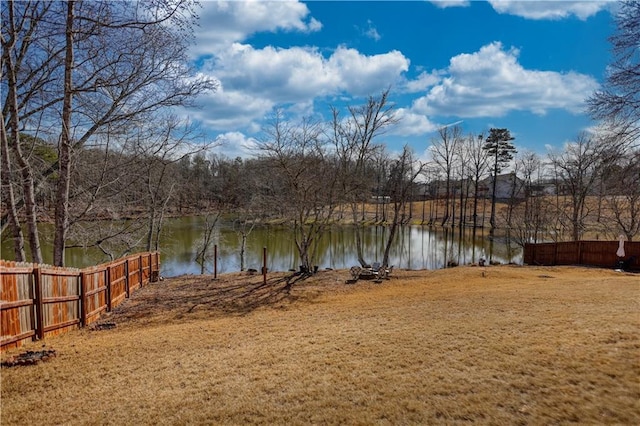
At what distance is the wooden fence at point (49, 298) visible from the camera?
5.87m

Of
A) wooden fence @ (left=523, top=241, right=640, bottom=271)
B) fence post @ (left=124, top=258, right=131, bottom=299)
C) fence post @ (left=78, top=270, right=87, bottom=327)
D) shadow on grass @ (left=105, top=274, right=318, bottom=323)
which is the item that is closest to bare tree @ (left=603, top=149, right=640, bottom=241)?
wooden fence @ (left=523, top=241, right=640, bottom=271)

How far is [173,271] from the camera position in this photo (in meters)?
24.4

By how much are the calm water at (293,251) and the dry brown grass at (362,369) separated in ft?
57.0

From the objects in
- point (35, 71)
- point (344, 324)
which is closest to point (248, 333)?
point (344, 324)

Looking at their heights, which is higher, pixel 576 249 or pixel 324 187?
pixel 324 187

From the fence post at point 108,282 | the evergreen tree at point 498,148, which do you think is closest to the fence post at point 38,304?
the fence post at point 108,282

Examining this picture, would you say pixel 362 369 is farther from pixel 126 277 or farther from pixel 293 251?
pixel 293 251

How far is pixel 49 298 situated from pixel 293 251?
980 inches

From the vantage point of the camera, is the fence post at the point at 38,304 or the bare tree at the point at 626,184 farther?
the bare tree at the point at 626,184

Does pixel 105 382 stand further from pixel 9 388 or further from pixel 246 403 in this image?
pixel 246 403

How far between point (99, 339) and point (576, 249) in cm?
2077

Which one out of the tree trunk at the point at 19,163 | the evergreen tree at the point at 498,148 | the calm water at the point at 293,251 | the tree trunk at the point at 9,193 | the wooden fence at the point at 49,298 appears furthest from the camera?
the evergreen tree at the point at 498,148

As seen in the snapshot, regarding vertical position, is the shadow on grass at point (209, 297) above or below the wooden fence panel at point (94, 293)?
below

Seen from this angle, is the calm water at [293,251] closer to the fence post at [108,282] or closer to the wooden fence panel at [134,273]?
the wooden fence panel at [134,273]
